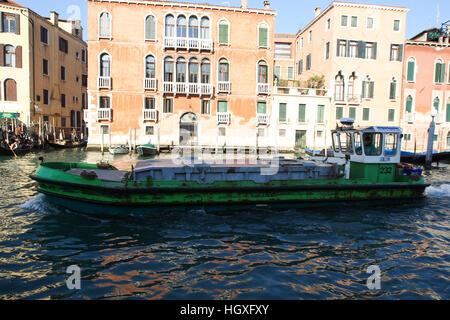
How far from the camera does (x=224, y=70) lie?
28.7m

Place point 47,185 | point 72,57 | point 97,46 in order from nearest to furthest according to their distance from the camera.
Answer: point 47,185
point 97,46
point 72,57

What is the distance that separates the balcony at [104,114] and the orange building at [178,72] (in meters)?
0.08

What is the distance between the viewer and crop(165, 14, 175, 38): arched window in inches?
1086

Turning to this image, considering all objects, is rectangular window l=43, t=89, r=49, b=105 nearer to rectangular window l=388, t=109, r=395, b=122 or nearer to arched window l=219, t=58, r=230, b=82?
arched window l=219, t=58, r=230, b=82

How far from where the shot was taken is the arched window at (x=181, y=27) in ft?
90.9

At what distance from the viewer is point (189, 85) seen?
2780cm

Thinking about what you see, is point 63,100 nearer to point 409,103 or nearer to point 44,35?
point 44,35

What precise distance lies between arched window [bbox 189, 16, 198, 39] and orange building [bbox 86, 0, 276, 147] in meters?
0.08

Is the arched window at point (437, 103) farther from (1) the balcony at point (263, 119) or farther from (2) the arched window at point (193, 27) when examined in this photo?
(2) the arched window at point (193, 27)

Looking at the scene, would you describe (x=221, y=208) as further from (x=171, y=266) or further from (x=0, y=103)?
(x=0, y=103)
